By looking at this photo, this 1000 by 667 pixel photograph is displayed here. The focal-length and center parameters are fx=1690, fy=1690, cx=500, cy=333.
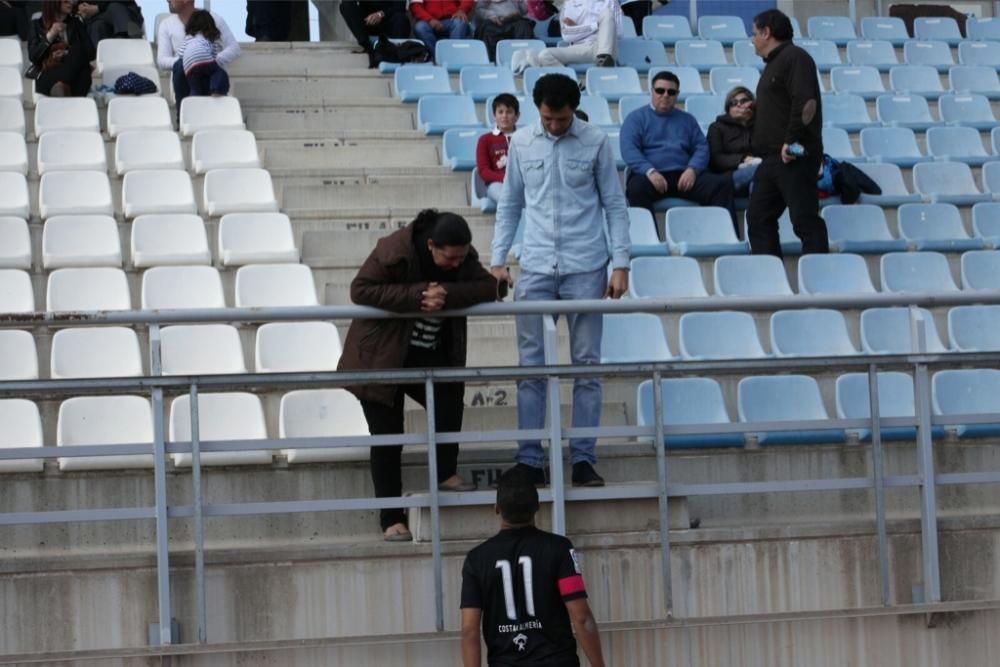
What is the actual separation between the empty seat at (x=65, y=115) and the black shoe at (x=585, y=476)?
5296mm

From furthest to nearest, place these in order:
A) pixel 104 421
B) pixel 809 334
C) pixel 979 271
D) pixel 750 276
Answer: pixel 979 271, pixel 750 276, pixel 809 334, pixel 104 421

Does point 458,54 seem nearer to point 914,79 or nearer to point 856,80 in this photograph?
point 856,80

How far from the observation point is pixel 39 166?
10156 millimetres

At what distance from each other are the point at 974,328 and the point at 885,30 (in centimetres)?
695

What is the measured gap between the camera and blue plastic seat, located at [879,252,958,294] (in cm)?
956

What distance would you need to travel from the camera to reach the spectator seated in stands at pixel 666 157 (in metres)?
10.1

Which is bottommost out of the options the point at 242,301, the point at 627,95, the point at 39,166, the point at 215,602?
the point at 215,602

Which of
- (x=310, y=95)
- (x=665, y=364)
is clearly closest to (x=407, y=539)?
(x=665, y=364)

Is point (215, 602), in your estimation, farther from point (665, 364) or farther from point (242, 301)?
point (242, 301)

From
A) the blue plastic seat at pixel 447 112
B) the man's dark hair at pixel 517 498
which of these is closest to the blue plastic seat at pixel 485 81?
the blue plastic seat at pixel 447 112

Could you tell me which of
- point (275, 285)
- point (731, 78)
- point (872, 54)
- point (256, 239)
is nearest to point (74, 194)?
point (256, 239)

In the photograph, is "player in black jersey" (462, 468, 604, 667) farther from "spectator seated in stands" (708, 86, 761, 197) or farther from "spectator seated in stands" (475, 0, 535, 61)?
"spectator seated in stands" (475, 0, 535, 61)

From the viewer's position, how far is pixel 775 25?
9562mm

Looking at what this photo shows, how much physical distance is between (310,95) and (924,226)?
14.4 feet
